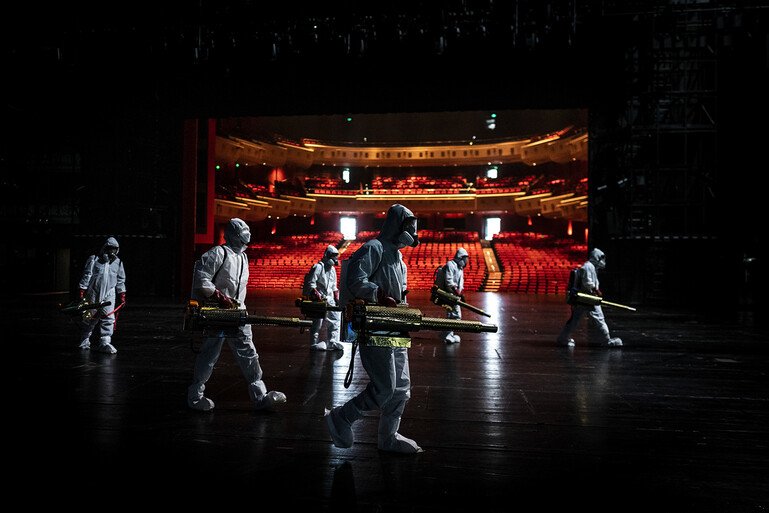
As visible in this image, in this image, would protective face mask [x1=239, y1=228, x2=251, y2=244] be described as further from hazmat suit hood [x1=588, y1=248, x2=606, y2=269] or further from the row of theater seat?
the row of theater seat

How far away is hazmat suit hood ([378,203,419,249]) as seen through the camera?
3.41m

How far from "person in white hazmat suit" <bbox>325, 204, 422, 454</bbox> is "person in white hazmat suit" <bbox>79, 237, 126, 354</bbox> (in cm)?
516

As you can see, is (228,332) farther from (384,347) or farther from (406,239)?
(406,239)

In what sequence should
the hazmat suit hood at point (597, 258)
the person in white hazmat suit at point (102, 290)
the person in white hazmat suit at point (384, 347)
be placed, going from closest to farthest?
the person in white hazmat suit at point (384, 347) < the person in white hazmat suit at point (102, 290) < the hazmat suit hood at point (597, 258)

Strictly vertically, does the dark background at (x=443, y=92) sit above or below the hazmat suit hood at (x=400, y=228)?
above

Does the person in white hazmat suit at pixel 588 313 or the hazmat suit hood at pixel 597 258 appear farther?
the hazmat suit hood at pixel 597 258

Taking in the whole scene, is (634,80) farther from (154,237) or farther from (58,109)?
(58,109)

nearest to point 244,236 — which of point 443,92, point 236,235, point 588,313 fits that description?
point 236,235

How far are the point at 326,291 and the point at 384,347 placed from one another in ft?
16.0

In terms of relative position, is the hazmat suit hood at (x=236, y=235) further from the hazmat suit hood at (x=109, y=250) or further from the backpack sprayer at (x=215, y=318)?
the hazmat suit hood at (x=109, y=250)

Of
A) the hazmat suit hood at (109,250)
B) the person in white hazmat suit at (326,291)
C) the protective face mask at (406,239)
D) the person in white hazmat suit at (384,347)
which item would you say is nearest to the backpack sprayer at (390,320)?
the person in white hazmat suit at (384,347)

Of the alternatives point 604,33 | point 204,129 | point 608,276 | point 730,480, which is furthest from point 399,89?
point 730,480

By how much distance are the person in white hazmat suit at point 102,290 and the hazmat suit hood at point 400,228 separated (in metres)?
5.35

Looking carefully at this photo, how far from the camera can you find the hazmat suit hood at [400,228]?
11.2 ft
